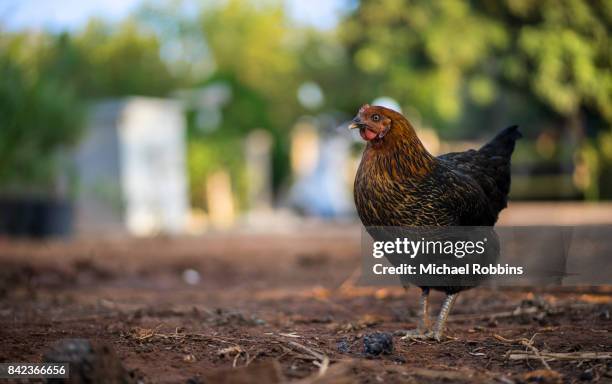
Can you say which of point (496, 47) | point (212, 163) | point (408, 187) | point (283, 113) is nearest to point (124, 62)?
point (212, 163)

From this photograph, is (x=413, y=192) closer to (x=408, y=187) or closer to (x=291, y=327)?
(x=408, y=187)

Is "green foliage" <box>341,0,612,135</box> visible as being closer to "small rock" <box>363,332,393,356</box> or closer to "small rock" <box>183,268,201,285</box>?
"small rock" <box>183,268,201,285</box>

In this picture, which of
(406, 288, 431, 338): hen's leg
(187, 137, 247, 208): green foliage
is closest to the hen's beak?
(406, 288, 431, 338): hen's leg

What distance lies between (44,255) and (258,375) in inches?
329

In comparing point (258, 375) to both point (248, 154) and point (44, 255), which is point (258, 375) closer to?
point (44, 255)

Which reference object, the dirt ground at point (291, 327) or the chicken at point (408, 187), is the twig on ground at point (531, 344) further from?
the chicken at point (408, 187)

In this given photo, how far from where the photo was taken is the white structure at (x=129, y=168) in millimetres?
19234

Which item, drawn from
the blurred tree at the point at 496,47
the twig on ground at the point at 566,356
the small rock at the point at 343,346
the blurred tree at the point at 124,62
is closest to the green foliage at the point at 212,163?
the blurred tree at the point at 124,62

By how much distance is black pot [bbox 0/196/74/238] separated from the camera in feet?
46.4

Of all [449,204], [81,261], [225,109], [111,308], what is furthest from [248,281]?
[225,109]

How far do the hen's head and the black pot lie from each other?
11161mm

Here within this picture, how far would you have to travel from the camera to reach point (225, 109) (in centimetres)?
3180

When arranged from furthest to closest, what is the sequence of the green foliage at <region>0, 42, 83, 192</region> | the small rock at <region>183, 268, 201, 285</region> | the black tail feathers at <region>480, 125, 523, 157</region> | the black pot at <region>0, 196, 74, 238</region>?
the black pot at <region>0, 196, 74, 238</region> < the green foliage at <region>0, 42, 83, 192</region> < the small rock at <region>183, 268, 201, 285</region> < the black tail feathers at <region>480, 125, 523, 157</region>

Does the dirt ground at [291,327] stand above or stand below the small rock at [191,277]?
above
